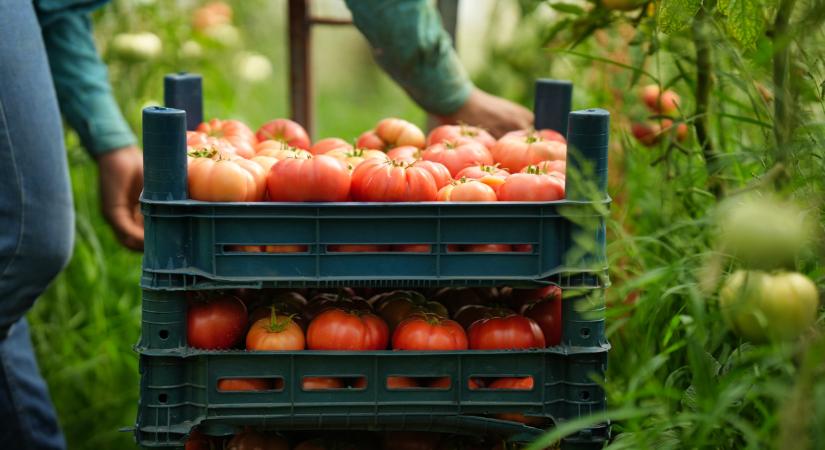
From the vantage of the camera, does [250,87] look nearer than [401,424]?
No

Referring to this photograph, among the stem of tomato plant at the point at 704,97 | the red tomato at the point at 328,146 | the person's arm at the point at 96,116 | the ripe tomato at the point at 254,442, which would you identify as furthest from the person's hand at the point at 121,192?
the stem of tomato plant at the point at 704,97

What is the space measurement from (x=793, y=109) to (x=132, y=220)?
1627 mm

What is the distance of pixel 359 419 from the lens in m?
1.77

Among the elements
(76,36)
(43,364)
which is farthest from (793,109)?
(43,364)

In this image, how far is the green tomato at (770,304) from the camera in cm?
129

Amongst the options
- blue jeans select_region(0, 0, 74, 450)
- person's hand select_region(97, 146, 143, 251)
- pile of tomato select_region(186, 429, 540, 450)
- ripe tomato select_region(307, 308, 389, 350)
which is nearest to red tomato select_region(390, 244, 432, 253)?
ripe tomato select_region(307, 308, 389, 350)

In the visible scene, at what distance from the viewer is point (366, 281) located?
1723 millimetres

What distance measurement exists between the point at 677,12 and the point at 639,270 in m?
0.81

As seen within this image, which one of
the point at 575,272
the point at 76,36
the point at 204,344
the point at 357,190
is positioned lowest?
the point at 204,344

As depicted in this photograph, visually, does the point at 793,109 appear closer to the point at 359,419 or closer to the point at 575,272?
the point at 575,272

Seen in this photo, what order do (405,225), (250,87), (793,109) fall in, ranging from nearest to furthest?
1. (793,109)
2. (405,225)
3. (250,87)

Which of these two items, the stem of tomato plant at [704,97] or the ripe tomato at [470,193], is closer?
the ripe tomato at [470,193]

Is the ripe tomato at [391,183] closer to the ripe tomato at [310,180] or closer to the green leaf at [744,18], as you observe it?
the ripe tomato at [310,180]

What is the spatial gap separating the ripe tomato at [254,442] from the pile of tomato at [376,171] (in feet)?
1.49
